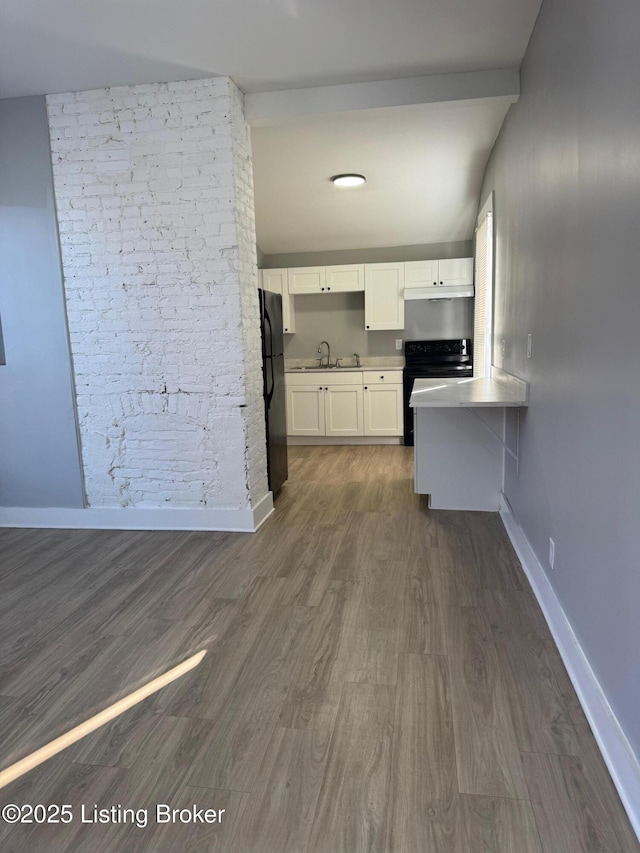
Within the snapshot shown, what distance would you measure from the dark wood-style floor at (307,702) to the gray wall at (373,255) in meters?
4.15

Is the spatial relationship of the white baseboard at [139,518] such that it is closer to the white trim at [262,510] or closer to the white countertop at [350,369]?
the white trim at [262,510]

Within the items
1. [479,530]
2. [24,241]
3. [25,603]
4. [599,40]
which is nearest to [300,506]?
[479,530]

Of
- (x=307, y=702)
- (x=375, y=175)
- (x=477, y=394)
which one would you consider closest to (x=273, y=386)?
(x=477, y=394)

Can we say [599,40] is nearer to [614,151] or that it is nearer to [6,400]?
[614,151]

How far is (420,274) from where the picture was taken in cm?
623

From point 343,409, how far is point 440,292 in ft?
5.51

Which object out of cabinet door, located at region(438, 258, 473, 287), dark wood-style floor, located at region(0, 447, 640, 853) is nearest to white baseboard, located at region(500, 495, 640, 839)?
dark wood-style floor, located at region(0, 447, 640, 853)

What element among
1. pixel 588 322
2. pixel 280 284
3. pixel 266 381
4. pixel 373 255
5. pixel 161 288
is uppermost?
pixel 373 255

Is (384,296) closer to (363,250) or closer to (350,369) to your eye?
(363,250)

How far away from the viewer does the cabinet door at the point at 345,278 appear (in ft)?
20.9

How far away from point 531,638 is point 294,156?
3.81 m

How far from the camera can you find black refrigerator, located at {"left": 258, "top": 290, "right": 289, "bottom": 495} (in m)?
4.16

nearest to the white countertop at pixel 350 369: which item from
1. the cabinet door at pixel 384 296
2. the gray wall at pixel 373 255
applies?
the cabinet door at pixel 384 296

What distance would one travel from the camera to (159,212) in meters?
3.51
